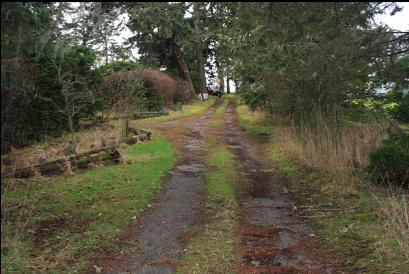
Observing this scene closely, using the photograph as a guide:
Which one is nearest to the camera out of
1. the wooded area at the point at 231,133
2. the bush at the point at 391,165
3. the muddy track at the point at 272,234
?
the wooded area at the point at 231,133

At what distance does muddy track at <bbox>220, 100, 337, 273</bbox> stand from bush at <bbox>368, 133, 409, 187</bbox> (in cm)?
188

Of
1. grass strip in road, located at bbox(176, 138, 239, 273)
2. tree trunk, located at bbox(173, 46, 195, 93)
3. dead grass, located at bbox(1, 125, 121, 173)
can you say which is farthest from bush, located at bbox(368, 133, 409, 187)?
tree trunk, located at bbox(173, 46, 195, 93)

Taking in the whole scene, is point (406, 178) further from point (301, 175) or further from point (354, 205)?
point (301, 175)

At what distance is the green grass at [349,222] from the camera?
6367 millimetres

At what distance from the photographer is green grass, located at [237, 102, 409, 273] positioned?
6367mm

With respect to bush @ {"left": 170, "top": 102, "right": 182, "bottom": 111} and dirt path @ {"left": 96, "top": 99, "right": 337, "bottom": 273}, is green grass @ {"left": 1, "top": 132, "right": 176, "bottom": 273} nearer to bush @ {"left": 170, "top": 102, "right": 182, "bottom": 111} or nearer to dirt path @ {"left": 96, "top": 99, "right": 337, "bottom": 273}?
dirt path @ {"left": 96, "top": 99, "right": 337, "bottom": 273}

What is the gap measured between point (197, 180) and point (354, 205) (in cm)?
422

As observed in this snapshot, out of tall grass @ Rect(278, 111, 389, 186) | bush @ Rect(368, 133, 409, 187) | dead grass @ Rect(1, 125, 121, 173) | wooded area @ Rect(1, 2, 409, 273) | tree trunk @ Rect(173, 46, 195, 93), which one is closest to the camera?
wooded area @ Rect(1, 2, 409, 273)

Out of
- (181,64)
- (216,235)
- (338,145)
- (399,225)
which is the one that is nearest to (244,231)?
(216,235)

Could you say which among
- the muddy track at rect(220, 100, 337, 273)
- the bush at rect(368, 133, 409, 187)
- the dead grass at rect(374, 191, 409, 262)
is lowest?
the muddy track at rect(220, 100, 337, 273)

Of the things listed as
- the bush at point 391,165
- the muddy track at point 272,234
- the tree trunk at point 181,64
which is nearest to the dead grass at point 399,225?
the muddy track at point 272,234

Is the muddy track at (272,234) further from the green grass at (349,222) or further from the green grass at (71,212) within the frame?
the green grass at (71,212)

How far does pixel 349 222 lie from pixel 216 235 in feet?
7.68

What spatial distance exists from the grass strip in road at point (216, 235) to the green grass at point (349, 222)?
1.46m
